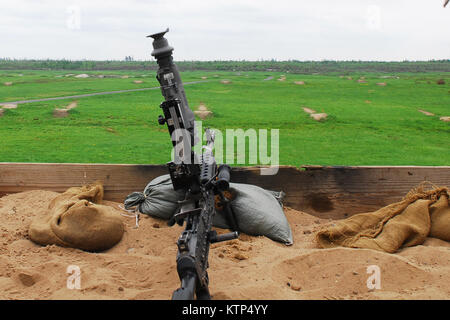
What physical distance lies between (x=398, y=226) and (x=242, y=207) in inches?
62.1

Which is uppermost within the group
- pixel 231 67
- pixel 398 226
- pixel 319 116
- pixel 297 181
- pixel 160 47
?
pixel 231 67

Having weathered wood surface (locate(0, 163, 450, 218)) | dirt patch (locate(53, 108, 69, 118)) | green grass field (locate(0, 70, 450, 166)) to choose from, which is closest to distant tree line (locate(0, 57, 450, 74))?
green grass field (locate(0, 70, 450, 166))

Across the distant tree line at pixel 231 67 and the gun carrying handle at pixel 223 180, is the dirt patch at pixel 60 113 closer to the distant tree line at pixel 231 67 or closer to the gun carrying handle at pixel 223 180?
the gun carrying handle at pixel 223 180

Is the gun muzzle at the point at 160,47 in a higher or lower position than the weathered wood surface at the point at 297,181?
higher

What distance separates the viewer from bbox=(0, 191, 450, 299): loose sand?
3.08 m

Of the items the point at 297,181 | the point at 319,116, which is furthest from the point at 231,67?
the point at 297,181

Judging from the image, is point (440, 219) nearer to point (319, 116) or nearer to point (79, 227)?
point (79, 227)

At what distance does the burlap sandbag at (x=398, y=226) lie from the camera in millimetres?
3982

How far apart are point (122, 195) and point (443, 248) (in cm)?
352

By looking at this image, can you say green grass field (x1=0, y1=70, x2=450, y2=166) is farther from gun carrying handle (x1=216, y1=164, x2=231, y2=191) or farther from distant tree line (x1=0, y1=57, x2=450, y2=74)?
distant tree line (x1=0, y1=57, x2=450, y2=74)

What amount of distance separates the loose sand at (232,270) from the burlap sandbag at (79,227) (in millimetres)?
89

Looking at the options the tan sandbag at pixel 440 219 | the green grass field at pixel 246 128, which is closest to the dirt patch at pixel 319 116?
the green grass field at pixel 246 128

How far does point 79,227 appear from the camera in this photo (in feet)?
13.0

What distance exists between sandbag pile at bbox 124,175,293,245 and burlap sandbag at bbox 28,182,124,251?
579mm
